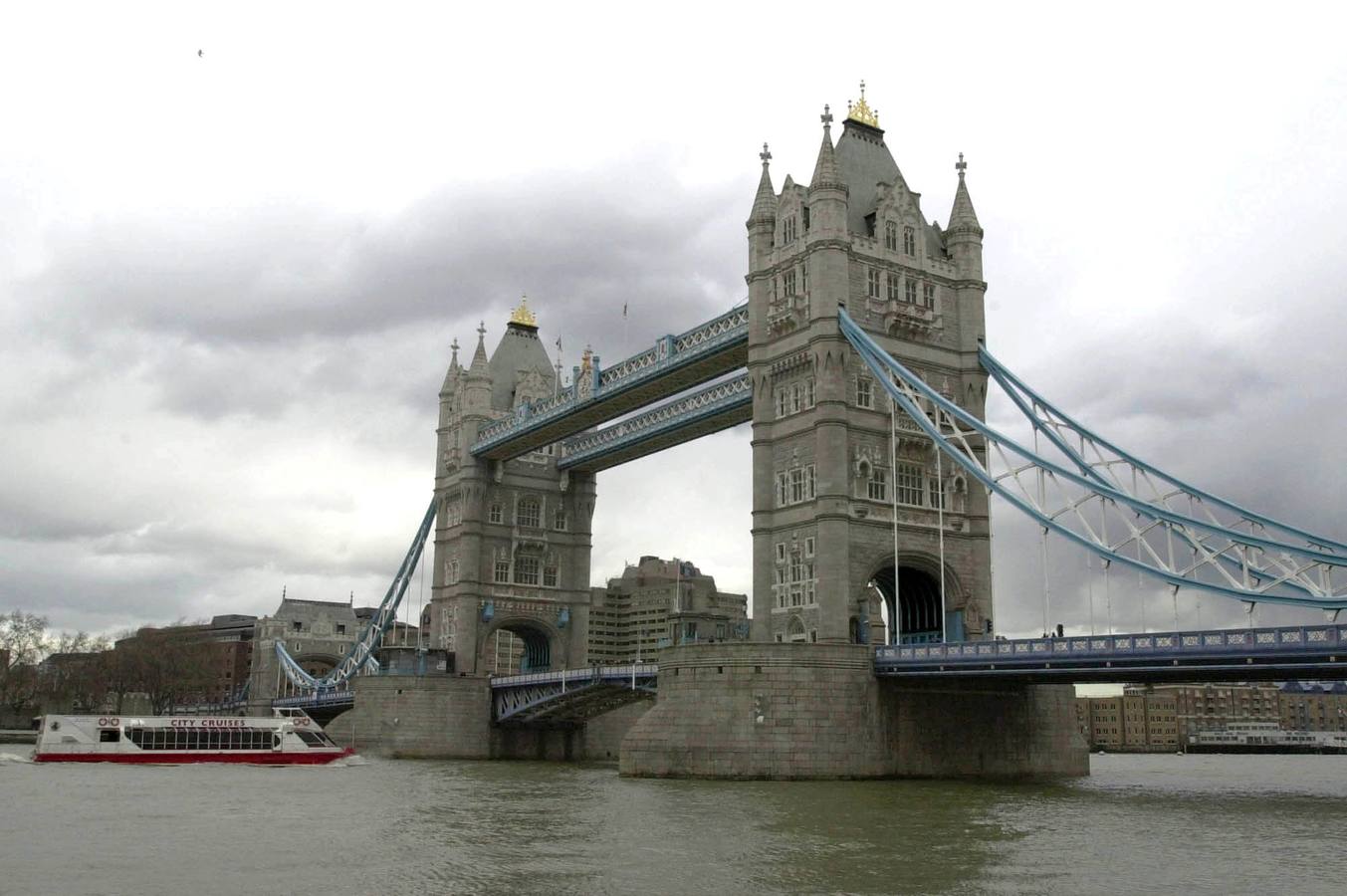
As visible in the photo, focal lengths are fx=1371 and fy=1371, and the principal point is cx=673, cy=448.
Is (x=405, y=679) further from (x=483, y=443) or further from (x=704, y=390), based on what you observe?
(x=704, y=390)

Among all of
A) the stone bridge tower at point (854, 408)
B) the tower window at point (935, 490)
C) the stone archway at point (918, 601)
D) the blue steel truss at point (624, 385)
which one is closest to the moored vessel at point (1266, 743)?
the blue steel truss at point (624, 385)

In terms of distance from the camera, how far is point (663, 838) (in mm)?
33625

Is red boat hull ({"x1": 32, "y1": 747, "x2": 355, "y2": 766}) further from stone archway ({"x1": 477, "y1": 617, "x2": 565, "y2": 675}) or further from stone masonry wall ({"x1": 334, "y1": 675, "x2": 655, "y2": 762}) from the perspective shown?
stone archway ({"x1": 477, "y1": 617, "x2": 565, "y2": 675})

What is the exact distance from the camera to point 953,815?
131 ft

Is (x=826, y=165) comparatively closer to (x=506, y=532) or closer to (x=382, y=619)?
(x=506, y=532)

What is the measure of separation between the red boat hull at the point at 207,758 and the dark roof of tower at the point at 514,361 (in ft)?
103

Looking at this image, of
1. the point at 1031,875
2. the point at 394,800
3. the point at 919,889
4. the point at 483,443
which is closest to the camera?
the point at 919,889

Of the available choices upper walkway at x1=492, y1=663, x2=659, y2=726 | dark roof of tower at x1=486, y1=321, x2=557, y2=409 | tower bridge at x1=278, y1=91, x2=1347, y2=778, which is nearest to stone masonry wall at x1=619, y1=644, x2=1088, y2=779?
tower bridge at x1=278, y1=91, x2=1347, y2=778

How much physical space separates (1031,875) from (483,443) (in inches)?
2651

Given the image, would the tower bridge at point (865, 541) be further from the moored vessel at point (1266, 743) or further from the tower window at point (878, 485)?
the moored vessel at point (1266, 743)

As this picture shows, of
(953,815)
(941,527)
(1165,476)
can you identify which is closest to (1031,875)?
(953,815)

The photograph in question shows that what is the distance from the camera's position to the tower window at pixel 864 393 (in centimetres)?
6125

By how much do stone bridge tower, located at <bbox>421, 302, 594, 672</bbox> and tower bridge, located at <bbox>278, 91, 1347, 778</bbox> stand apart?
30.2 ft

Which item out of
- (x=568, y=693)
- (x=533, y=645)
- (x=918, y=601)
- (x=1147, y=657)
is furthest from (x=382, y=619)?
(x=1147, y=657)
